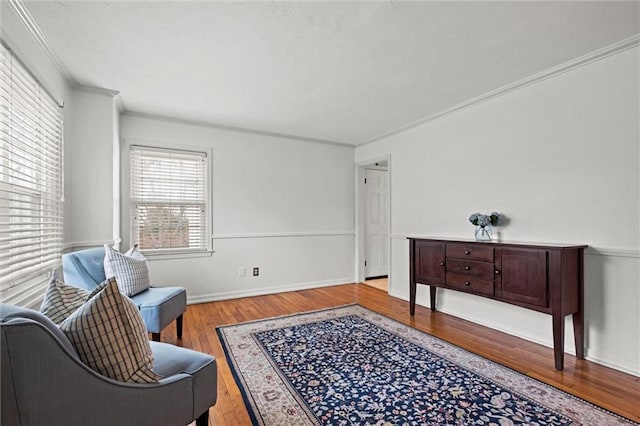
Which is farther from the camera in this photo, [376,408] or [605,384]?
[605,384]

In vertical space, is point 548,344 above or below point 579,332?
below

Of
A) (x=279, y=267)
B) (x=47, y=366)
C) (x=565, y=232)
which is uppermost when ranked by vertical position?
(x=565, y=232)

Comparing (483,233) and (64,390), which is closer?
(64,390)

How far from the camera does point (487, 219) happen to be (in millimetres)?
2994

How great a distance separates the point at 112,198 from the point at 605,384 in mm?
4207

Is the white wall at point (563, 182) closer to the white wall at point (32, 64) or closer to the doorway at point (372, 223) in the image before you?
the doorway at point (372, 223)

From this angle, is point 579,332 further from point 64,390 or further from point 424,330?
point 64,390

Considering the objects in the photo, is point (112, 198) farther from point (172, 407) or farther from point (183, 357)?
point (172, 407)

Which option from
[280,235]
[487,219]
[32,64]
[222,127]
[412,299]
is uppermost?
[222,127]

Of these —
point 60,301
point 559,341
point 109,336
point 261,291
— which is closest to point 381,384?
point 559,341

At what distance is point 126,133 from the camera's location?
367cm

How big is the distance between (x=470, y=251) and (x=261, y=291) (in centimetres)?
277

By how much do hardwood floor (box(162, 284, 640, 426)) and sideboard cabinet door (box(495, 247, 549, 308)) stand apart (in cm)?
45

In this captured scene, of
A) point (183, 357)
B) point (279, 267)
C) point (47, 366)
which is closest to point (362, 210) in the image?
point (279, 267)
